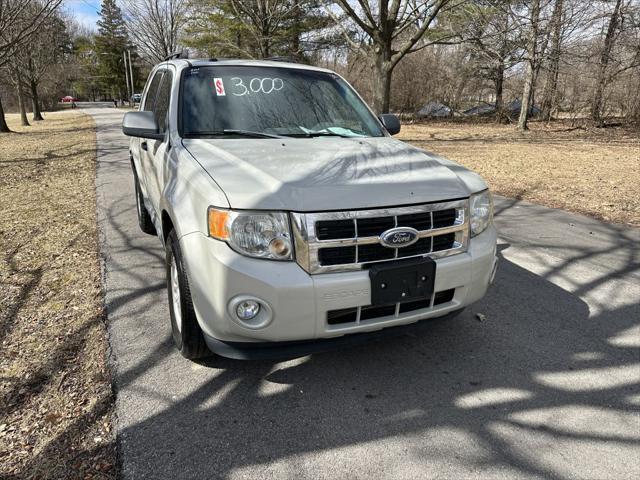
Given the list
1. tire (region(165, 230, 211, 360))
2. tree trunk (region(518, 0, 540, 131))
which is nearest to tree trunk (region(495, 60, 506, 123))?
tree trunk (region(518, 0, 540, 131))

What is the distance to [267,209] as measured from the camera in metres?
2.25

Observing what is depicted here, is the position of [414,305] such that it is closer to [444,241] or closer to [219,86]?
[444,241]

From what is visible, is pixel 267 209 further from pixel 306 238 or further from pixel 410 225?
pixel 410 225

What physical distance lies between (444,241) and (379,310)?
546 millimetres

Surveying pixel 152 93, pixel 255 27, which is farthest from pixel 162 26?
pixel 152 93

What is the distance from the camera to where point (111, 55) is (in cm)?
6525

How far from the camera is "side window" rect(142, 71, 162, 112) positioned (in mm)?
4701

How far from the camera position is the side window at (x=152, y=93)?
4701 millimetres

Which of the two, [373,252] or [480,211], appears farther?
[480,211]

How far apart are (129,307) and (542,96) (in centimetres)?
2489

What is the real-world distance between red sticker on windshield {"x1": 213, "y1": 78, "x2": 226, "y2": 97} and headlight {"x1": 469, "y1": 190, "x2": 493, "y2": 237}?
2.08 meters

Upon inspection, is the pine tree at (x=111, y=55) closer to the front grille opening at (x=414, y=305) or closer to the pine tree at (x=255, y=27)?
the pine tree at (x=255, y=27)

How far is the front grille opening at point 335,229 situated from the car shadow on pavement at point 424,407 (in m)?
0.83

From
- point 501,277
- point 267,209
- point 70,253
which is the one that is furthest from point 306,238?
point 70,253
